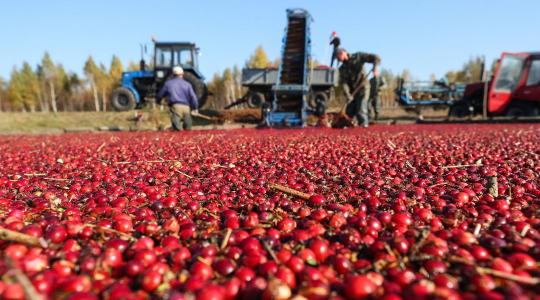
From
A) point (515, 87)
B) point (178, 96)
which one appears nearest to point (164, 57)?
point (178, 96)

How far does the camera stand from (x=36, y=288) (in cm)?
112

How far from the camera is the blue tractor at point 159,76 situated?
19141 mm

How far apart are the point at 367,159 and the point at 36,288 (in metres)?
3.44

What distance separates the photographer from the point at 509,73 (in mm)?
15281

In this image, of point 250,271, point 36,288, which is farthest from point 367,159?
point 36,288

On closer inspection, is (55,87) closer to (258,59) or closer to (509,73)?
(258,59)

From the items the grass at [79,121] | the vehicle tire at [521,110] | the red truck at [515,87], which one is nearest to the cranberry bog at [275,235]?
the vehicle tire at [521,110]

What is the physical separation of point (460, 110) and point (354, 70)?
1125 cm

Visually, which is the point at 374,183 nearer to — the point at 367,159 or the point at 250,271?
the point at 367,159

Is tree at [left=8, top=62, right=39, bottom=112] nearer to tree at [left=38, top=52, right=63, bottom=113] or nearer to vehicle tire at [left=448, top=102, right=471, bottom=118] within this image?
tree at [left=38, top=52, right=63, bottom=113]

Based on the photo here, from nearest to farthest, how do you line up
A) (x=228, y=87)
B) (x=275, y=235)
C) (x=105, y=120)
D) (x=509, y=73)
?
(x=275, y=235) → (x=509, y=73) → (x=105, y=120) → (x=228, y=87)

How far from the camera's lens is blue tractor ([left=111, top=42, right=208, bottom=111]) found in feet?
62.8

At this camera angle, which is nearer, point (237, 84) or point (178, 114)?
point (178, 114)

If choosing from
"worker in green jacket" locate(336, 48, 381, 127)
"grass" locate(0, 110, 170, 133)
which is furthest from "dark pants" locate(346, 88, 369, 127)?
"grass" locate(0, 110, 170, 133)
